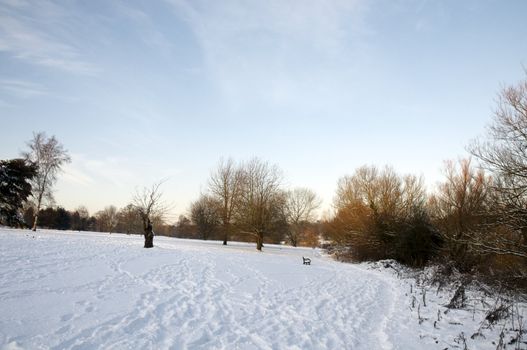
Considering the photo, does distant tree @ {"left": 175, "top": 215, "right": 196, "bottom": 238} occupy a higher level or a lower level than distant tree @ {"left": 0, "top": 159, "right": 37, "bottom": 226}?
lower

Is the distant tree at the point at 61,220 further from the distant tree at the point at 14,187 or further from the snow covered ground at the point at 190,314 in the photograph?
the snow covered ground at the point at 190,314

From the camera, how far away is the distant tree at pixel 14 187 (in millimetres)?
27719

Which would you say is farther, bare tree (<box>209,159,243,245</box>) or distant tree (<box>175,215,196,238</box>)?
distant tree (<box>175,215,196,238</box>)

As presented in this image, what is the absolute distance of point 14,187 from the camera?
1105 inches

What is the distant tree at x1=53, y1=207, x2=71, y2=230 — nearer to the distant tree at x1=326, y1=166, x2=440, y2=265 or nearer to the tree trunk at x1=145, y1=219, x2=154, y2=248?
the tree trunk at x1=145, y1=219, x2=154, y2=248

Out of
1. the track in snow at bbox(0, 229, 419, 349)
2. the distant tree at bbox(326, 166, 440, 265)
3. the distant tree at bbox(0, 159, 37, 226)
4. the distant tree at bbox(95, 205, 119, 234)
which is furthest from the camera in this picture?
the distant tree at bbox(95, 205, 119, 234)

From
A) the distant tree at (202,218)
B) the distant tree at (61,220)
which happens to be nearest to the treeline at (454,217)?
the distant tree at (202,218)

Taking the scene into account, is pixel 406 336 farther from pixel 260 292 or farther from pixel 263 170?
pixel 263 170

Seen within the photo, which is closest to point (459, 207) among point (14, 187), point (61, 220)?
point (14, 187)

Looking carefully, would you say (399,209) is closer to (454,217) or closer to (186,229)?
(454,217)

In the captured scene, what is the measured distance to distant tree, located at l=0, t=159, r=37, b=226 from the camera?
90.9 feet

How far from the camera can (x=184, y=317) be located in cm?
624

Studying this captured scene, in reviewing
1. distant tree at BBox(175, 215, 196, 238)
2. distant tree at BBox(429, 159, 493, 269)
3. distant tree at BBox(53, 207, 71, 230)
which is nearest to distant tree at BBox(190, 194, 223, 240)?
distant tree at BBox(175, 215, 196, 238)

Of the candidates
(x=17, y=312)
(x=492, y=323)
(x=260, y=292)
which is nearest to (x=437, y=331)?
(x=492, y=323)
